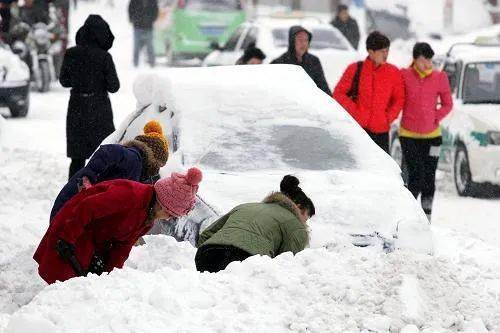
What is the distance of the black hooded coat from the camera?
11.9 meters

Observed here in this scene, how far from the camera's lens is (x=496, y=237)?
1224 centimetres

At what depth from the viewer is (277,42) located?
2127cm

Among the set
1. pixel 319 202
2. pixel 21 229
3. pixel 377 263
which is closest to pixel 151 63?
pixel 21 229

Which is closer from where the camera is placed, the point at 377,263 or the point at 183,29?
the point at 377,263

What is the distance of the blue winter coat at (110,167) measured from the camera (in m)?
7.56

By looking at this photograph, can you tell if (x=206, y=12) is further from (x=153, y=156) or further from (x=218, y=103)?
(x=153, y=156)

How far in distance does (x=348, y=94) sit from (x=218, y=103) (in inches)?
79.4

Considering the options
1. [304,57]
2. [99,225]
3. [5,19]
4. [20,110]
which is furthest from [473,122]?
[5,19]

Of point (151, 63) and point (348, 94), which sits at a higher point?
point (348, 94)

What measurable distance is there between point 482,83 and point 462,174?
123cm

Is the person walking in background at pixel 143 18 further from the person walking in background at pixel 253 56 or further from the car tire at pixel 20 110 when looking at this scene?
the person walking in background at pixel 253 56

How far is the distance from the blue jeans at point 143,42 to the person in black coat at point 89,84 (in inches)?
671

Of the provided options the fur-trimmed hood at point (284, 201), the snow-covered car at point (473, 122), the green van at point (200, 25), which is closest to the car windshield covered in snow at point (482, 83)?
the snow-covered car at point (473, 122)

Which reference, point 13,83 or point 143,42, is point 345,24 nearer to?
point 143,42
